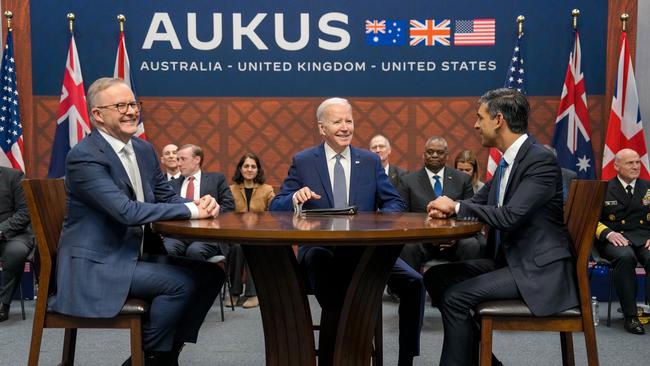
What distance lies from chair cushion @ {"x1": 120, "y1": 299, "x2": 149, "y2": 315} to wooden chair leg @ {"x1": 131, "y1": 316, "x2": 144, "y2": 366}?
0.10 ft

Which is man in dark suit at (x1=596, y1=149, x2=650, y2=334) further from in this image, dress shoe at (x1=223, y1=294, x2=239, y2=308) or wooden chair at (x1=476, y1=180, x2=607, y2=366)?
dress shoe at (x1=223, y1=294, x2=239, y2=308)

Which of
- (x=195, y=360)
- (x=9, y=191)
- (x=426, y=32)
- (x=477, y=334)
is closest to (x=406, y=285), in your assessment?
(x=477, y=334)

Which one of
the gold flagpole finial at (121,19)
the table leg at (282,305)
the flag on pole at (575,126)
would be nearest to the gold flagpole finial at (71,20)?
the gold flagpole finial at (121,19)

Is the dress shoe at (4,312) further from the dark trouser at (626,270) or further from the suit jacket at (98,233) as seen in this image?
the dark trouser at (626,270)

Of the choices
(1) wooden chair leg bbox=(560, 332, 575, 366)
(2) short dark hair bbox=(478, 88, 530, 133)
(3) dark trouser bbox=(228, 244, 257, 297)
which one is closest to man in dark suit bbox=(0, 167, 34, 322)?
(3) dark trouser bbox=(228, 244, 257, 297)

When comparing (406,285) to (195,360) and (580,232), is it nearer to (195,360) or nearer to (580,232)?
(580,232)

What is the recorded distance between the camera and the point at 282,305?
2799 millimetres

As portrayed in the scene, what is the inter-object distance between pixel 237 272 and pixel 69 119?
233 centimetres

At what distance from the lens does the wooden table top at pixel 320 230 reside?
7.42 ft

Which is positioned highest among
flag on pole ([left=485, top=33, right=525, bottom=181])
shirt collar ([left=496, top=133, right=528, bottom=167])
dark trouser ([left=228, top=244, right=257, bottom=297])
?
flag on pole ([left=485, top=33, right=525, bottom=181])

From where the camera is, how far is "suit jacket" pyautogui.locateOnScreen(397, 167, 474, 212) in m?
5.71

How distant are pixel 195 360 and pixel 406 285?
4.96 feet

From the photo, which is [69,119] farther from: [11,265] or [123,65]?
[11,265]

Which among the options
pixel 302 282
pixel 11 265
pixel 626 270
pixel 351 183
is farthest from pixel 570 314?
pixel 11 265
